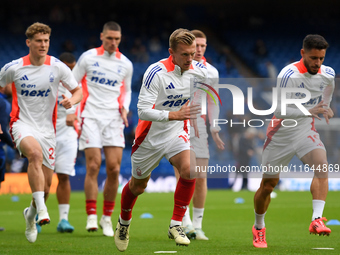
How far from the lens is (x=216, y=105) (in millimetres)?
7020

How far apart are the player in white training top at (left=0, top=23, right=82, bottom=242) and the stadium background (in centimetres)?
1289

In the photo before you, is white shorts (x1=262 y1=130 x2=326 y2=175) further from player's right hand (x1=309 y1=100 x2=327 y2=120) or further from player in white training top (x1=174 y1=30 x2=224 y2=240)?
player in white training top (x1=174 y1=30 x2=224 y2=240)

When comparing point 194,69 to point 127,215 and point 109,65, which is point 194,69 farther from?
point 109,65

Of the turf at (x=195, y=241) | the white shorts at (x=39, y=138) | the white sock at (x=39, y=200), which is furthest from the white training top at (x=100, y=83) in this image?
the white sock at (x=39, y=200)

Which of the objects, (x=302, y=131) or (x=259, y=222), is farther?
(x=259, y=222)

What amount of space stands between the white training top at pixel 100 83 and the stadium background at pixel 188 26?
1148 centimetres

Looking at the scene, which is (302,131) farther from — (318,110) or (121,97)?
(121,97)

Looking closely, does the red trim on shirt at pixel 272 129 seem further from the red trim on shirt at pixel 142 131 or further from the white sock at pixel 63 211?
the white sock at pixel 63 211

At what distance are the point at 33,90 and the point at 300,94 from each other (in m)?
3.14

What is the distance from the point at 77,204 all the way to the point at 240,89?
7.99m

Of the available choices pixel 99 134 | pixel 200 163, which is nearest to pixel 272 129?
pixel 200 163

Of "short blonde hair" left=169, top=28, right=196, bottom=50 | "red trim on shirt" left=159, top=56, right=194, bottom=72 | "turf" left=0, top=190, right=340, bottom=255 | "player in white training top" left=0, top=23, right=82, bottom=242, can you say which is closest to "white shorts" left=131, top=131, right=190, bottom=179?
"red trim on shirt" left=159, top=56, right=194, bottom=72

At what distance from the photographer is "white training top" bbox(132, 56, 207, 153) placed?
18.6 ft

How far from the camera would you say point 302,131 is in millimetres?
6383
